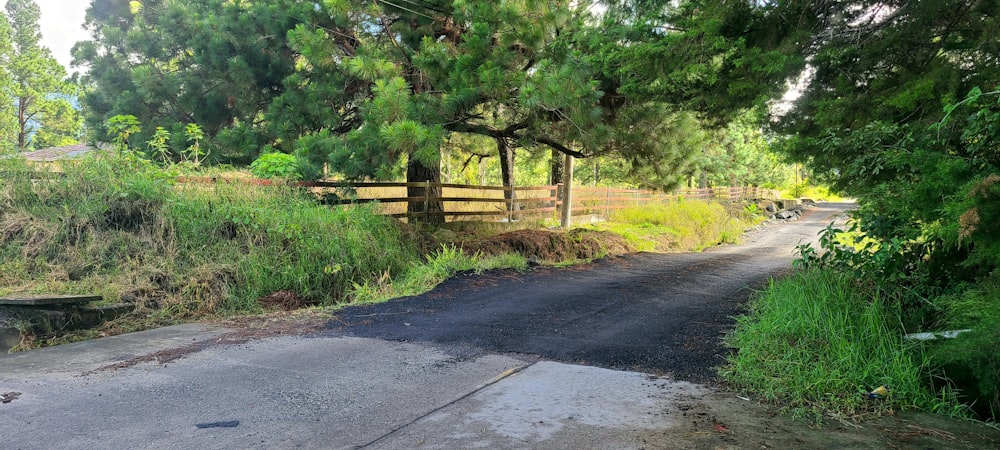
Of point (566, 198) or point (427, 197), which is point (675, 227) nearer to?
point (566, 198)

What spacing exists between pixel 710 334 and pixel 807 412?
1930 mm

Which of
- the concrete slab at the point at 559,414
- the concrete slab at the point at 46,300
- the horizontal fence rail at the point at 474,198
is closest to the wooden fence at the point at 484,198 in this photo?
the horizontal fence rail at the point at 474,198

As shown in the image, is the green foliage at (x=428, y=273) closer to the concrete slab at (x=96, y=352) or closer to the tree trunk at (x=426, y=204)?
the concrete slab at (x=96, y=352)

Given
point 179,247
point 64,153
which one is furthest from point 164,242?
point 64,153

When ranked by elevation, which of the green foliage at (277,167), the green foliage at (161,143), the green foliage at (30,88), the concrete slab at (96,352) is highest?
the green foliage at (30,88)

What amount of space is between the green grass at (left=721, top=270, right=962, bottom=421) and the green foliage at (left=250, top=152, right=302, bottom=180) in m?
7.28

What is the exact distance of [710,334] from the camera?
549 cm

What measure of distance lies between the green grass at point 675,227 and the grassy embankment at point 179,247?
8295 millimetres

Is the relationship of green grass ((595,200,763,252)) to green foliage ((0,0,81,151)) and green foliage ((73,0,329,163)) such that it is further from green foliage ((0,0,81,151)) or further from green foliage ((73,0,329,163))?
green foliage ((0,0,81,151))

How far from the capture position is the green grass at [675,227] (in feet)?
53.2

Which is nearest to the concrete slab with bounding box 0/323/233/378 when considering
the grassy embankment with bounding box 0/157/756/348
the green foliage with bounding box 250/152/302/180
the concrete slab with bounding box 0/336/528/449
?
the concrete slab with bounding box 0/336/528/449

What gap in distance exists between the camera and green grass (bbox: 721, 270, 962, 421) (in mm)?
3678

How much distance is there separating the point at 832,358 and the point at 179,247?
7237 millimetres

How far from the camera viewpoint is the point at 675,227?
18203mm
